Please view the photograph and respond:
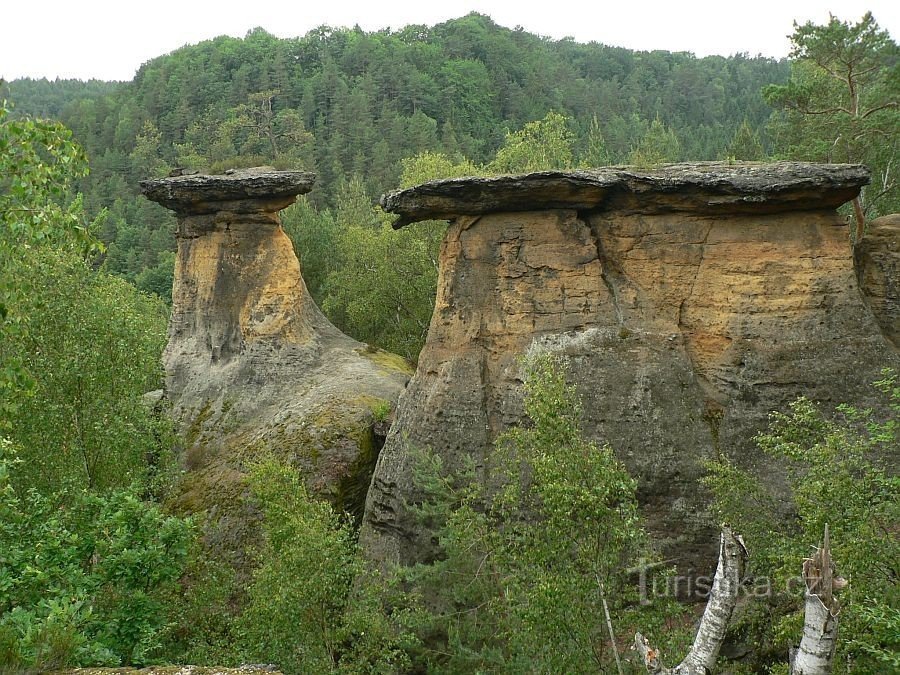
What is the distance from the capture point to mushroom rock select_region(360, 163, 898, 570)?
49.9 feet

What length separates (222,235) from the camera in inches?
930

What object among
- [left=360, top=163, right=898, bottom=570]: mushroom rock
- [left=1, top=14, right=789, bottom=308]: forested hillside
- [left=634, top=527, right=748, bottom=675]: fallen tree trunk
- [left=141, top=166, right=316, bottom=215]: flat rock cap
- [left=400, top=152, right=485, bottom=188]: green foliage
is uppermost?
[left=1, top=14, right=789, bottom=308]: forested hillside

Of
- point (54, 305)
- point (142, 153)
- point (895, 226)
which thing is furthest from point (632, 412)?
point (142, 153)

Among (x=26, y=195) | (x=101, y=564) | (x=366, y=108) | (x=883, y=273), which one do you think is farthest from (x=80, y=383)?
(x=366, y=108)

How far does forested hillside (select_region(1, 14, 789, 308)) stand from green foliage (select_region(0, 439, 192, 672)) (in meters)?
26.4

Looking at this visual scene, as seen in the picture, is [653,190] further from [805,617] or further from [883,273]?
[805,617]

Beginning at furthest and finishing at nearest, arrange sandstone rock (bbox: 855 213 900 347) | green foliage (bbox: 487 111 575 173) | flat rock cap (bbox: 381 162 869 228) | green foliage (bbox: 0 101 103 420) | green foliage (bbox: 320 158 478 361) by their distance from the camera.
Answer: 1. green foliage (bbox: 487 111 575 173)
2. green foliage (bbox: 320 158 478 361)
3. sandstone rock (bbox: 855 213 900 347)
4. flat rock cap (bbox: 381 162 869 228)
5. green foliage (bbox: 0 101 103 420)

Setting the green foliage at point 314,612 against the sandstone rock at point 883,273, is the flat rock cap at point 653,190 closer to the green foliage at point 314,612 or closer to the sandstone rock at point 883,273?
the sandstone rock at point 883,273

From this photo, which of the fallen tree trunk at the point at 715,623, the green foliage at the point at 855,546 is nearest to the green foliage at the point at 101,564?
the fallen tree trunk at the point at 715,623

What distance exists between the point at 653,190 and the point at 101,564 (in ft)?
41.0

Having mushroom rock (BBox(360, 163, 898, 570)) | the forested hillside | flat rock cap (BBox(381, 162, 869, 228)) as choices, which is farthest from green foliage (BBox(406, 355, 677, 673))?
the forested hillside

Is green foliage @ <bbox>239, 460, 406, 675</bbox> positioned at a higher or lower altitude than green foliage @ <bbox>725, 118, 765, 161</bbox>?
lower

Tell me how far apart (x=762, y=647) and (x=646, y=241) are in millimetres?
8460

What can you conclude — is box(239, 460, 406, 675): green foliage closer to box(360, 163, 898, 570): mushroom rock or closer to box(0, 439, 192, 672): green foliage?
box(0, 439, 192, 672): green foliage
